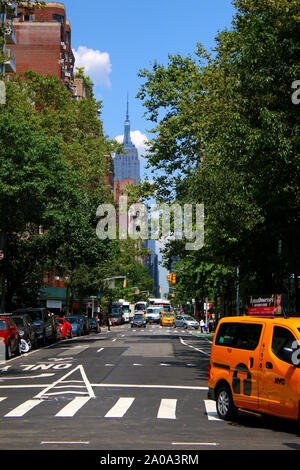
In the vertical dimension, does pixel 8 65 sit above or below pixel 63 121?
above

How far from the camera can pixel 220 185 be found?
2592 cm

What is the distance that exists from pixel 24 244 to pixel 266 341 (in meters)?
32.4

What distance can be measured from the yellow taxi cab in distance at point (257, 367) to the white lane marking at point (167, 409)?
0.93m

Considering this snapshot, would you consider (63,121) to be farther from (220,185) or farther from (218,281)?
(220,185)

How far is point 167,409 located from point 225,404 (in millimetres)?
1758

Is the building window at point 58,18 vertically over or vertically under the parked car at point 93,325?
over

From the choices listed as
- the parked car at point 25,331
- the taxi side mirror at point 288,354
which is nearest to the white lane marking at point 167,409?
the taxi side mirror at point 288,354

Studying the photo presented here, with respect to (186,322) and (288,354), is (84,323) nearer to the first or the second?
(186,322)

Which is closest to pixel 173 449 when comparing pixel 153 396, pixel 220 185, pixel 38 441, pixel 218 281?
pixel 38 441

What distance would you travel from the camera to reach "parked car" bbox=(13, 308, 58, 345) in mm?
39653

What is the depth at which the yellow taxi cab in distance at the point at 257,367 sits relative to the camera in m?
11.6

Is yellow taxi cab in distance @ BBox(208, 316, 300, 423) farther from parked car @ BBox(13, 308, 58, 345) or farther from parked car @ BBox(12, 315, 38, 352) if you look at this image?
parked car @ BBox(13, 308, 58, 345)

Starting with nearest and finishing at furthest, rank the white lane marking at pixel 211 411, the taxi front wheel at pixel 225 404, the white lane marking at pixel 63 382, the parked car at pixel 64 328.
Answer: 1. the taxi front wheel at pixel 225 404
2. the white lane marking at pixel 211 411
3. the white lane marking at pixel 63 382
4. the parked car at pixel 64 328

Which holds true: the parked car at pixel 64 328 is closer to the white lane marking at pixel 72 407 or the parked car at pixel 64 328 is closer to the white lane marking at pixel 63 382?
the white lane marking at pixel 63 382
